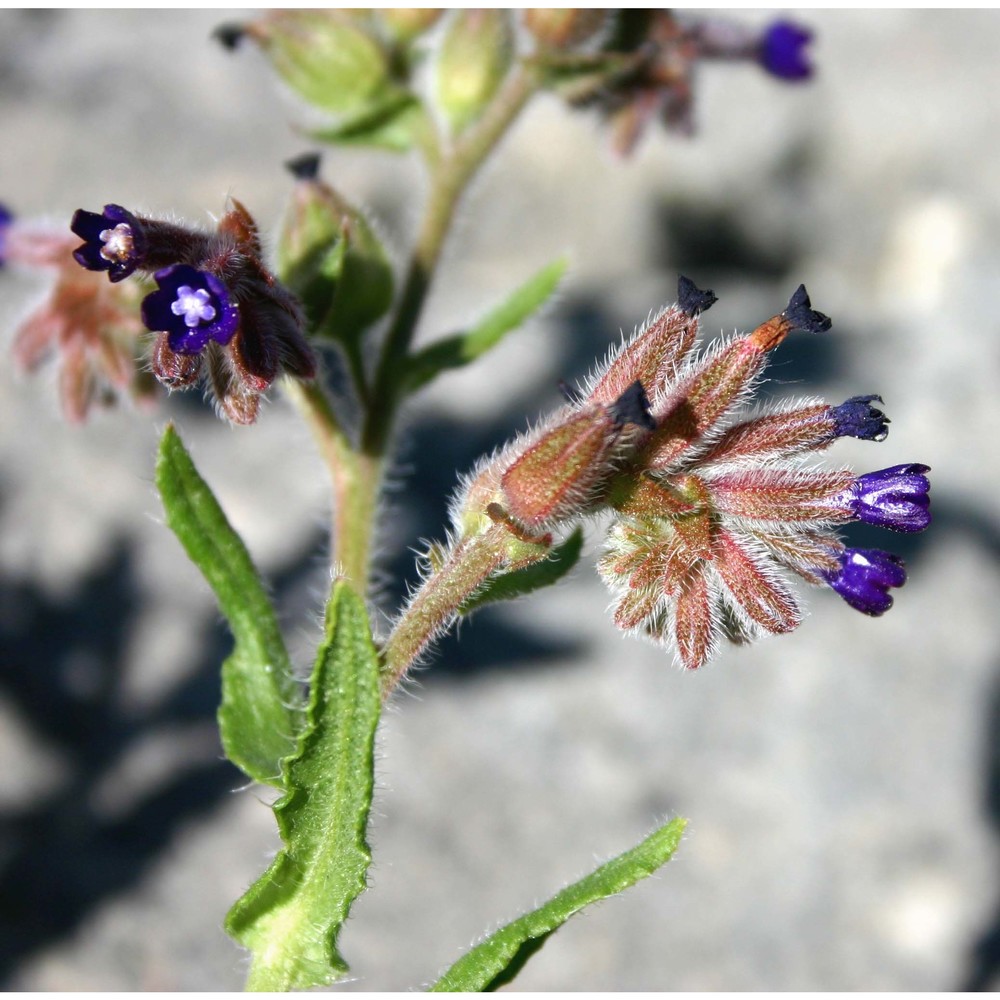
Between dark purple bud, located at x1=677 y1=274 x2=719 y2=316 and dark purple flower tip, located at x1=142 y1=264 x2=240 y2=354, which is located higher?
dark purple flower tip, located at x1=142 y1=264 x2=240 y2=354

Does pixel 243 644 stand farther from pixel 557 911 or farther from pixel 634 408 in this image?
pixel 634 408

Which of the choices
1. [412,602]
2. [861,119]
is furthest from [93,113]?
[412,602]

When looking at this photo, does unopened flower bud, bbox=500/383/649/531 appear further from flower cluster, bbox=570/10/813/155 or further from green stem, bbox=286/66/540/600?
flower cluster, bbox=570/10/813/155

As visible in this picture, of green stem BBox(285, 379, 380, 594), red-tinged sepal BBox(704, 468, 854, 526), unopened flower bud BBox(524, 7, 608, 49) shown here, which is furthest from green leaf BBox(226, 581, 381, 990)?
unopened flower bud BBox(524, 7, 608, 49)

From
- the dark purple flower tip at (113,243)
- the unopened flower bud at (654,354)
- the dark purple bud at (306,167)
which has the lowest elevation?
the unopened flower bud at (654,354)

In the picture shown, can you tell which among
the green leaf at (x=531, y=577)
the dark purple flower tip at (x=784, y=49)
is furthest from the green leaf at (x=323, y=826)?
the dark purple flower tip at (x=784, y=49)

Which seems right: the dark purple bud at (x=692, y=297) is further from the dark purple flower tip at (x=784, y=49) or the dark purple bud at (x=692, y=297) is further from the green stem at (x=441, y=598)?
the dark purple flower tip at (x=784, y=49)

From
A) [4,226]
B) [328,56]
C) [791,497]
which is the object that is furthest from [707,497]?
[4,226]

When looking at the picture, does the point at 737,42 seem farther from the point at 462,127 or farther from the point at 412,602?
the point at 412,602
